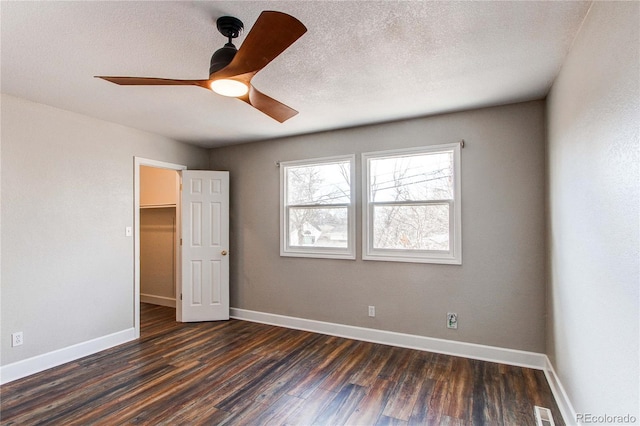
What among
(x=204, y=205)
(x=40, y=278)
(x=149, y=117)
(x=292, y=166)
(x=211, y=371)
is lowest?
(x=211, y=371)

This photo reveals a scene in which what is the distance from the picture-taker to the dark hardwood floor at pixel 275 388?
2.19 m

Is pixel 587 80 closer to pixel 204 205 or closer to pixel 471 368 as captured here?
pixel 471 368

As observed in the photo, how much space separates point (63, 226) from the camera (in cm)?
311

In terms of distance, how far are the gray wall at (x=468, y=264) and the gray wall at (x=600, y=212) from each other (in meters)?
0.56

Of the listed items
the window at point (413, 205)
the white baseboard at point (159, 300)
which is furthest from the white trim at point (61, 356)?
the window at point (413, 205)

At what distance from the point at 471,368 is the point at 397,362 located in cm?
68

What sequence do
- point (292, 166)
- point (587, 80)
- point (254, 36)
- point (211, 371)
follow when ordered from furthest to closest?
point (292, 166) → point (211, 371) → point (587, 80) → point (254, 36)

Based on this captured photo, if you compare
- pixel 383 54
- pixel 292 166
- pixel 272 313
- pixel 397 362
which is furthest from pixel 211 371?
pixel 383 54

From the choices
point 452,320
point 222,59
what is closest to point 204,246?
point 222,59

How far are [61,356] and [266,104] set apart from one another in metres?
3.24

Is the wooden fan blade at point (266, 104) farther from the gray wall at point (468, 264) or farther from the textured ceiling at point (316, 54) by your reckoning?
the gray wall at point (468, 264)

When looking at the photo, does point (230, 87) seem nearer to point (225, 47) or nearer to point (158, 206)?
point (225, 47)

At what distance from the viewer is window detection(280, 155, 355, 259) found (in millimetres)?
3826

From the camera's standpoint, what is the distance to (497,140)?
3.05 m
